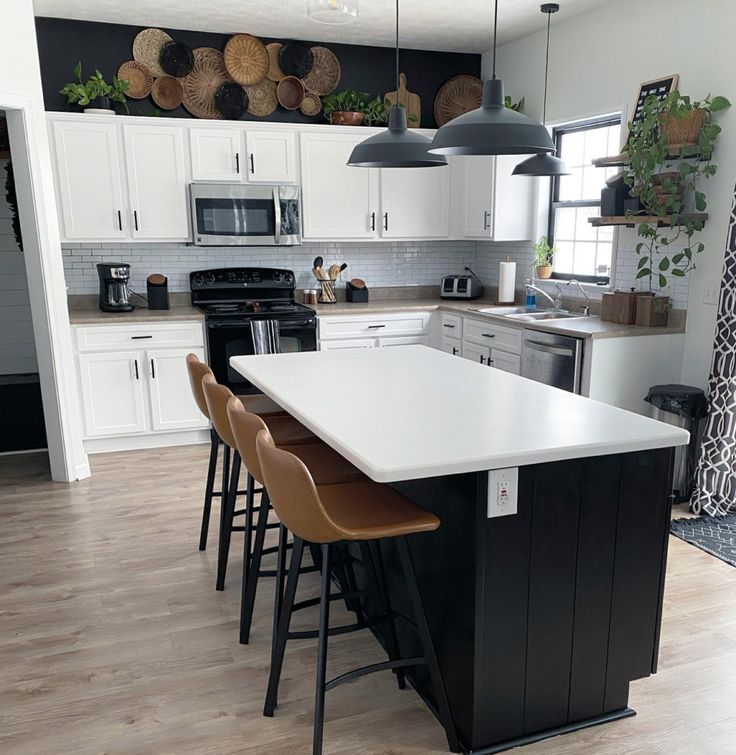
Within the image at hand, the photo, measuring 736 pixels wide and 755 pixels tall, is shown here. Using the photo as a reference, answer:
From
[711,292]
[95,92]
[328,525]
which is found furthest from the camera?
[95,92]

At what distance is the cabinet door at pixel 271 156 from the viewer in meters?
5.26

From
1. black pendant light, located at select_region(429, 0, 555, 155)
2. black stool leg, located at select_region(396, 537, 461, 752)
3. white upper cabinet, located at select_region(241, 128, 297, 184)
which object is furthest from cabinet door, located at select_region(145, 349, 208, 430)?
black stool leg, located at select_region(396, 537, 461, 752)

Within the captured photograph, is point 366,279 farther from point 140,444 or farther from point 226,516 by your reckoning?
point 226,516

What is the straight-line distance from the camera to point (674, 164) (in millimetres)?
4125

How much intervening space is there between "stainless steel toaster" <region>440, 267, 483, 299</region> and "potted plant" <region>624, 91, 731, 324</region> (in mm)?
1918

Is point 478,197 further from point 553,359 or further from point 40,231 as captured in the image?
point 40,231

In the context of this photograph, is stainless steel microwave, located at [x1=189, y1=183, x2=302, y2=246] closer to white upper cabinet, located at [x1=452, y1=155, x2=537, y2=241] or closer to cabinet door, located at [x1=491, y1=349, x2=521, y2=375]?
white upper cabinet, located at [x1=452, y1=155, x2=537, y2=241]

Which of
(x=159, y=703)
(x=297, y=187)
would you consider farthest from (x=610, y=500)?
(x=297, y=187)

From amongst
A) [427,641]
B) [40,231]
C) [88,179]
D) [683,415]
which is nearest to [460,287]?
[683,415]

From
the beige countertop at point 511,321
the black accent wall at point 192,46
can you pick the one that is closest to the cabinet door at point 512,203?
the beige countertop at point 511,321

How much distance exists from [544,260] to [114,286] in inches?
124

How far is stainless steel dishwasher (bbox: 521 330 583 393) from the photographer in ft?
13.6

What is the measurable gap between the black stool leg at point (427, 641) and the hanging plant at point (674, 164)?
257 cm

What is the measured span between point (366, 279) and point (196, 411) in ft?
6.18
